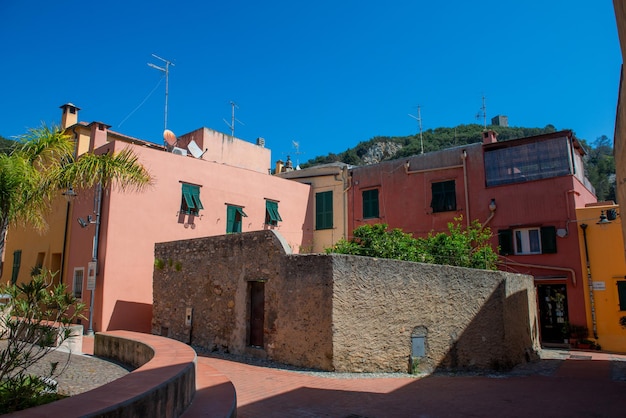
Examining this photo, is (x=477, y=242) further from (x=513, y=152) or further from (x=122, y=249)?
(x=122, y=249)

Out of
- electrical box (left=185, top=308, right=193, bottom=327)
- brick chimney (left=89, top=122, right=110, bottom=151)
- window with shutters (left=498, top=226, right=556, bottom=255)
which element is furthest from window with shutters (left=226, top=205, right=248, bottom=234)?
window with shutters (left=498, top=226, right=556, bottom=255)

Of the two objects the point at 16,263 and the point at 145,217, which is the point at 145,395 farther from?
the point at 16,263

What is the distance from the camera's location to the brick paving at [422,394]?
6473mm

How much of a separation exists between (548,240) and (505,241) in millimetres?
1505

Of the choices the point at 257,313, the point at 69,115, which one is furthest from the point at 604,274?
the point at 69,115

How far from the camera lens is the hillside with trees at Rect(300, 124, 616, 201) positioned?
36062 millimetres

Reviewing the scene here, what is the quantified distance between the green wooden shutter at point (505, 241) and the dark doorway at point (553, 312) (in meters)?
1.76

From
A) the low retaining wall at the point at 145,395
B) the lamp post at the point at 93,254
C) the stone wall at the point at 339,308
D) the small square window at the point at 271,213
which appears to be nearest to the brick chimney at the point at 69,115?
the lamp post at the point at 93,254

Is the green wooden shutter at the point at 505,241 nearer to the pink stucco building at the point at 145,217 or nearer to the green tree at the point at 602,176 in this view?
the pink stucco building at the point at 145,217

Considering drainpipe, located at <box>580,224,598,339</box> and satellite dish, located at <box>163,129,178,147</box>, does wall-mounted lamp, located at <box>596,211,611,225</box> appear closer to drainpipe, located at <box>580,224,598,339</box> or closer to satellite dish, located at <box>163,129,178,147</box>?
drainpipe, located at <box>580,224,598,339</box>

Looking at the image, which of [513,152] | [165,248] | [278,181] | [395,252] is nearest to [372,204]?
[278,181]

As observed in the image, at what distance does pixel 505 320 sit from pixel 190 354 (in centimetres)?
868

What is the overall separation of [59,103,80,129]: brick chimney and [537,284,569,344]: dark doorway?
848 inches

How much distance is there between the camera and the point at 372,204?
2088 centimetres
